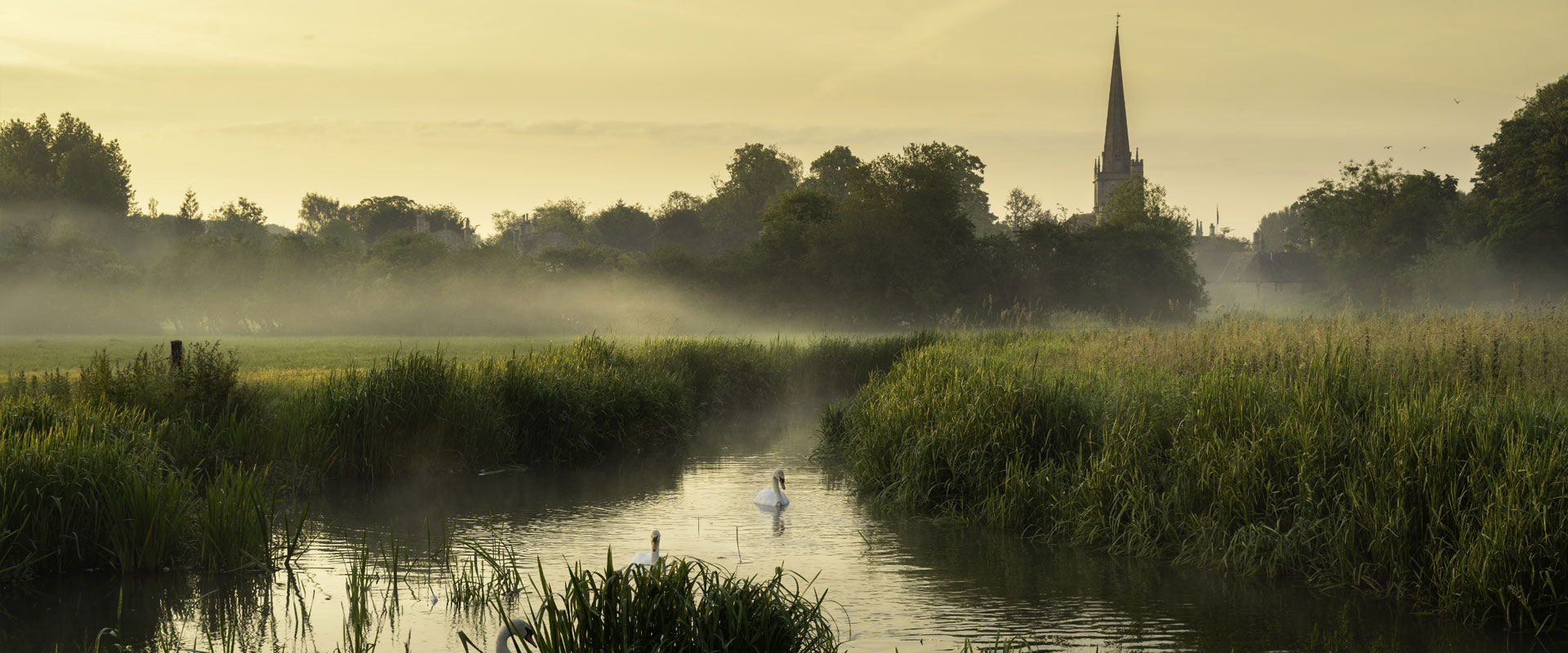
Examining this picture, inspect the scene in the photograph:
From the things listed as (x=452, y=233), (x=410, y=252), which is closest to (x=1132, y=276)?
(x=410, y=252)

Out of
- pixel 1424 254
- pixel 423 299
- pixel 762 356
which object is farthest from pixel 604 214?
pixel 762 356

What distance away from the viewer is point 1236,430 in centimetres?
1078

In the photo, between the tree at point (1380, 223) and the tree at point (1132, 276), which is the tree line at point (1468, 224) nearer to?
the tree at point (1380, 223)

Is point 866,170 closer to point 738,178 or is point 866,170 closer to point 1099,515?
point 738,178

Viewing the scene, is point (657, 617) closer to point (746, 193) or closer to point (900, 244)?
point (900, 244)

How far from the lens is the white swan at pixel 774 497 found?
13219mm

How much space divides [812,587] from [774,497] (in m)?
3.89

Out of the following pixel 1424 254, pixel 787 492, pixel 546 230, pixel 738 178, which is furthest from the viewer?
pixel 546 230

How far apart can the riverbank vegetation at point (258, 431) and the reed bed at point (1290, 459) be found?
4.69 meters

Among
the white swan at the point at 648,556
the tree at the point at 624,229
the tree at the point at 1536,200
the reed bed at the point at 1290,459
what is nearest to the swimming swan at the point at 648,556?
the white swan at the point at 648,556

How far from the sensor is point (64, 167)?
8588cm

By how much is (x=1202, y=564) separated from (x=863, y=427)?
21.3ft

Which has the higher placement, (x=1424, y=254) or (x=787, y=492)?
(x=1424, y=254)

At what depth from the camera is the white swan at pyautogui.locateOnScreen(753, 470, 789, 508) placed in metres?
13.2
